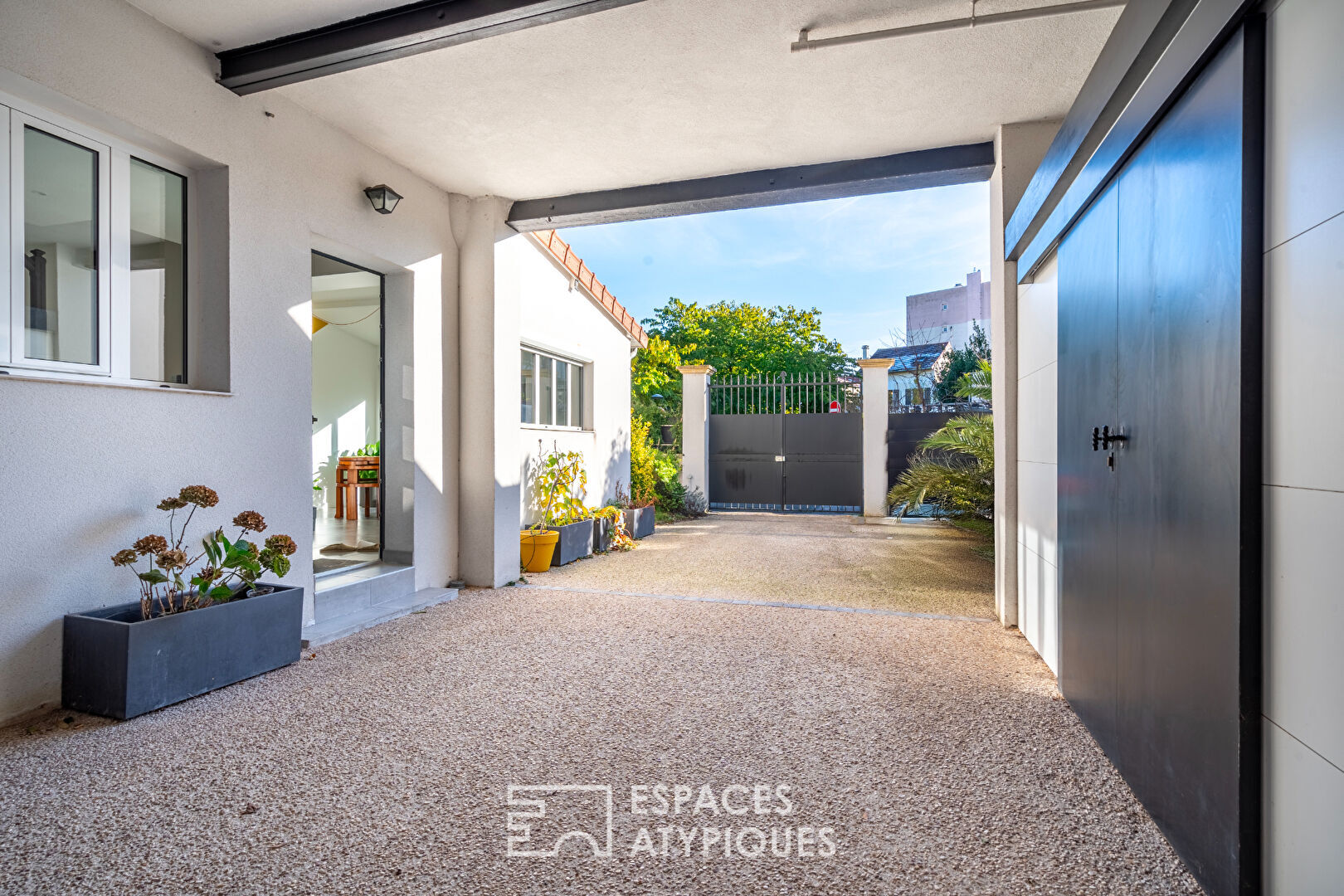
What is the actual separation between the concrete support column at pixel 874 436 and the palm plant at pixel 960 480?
7.21 ft

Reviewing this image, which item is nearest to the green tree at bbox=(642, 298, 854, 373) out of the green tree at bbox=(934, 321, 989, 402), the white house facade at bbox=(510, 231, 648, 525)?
the green tree at bbox=(934, 321, 989, 402)

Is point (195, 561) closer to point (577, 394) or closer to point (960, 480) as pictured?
point (577, 394)

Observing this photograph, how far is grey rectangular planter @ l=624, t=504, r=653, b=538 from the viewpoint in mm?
8203

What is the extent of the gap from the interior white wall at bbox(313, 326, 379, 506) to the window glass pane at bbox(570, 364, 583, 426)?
2.50 meters

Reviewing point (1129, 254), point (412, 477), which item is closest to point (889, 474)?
point (412, 477)

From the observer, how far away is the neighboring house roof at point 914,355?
852 inches

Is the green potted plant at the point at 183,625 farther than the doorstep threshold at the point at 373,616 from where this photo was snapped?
No

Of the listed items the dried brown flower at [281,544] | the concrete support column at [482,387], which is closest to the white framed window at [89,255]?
the dried brown flower at [281,544]

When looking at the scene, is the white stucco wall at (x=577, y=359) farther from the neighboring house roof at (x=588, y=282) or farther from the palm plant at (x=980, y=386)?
the palm plant at (x=980, y=386)

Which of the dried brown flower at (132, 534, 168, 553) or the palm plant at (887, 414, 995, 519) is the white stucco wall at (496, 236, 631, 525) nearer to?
the dried brown flower at (132, 534, 168, 553)

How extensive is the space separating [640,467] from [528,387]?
2.96 metres

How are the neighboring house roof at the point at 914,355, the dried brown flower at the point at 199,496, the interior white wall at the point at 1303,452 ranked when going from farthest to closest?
the neighboring house roof at the point at 914,355
the dried brown flower at the point at 199,496
the interior white wall at the point at 1303,452

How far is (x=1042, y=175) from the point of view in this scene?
323 cm

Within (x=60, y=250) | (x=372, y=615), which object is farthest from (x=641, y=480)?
(x=60, y=250)
